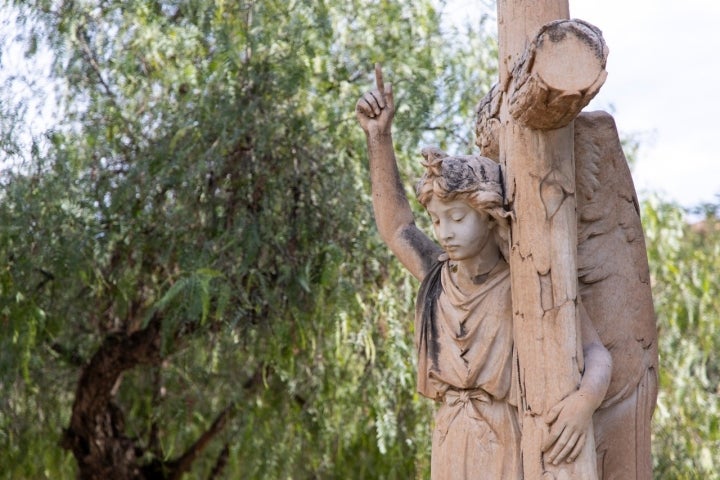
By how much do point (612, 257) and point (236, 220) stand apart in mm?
3637

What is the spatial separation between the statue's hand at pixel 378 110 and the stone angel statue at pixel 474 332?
0.38 m

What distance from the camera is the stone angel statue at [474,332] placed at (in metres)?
3.44

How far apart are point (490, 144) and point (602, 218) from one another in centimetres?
42

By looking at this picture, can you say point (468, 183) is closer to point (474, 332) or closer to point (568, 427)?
point (474, 332)

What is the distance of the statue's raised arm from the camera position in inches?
151

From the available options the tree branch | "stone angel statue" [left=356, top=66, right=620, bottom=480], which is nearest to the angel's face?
"stone angel statue" [left=356, top=66, right=620, bottom=480]

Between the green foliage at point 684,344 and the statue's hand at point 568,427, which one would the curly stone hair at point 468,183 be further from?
the green foliage at point 684,344

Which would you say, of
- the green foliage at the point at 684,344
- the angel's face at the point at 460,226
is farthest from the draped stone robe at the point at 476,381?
the green foliage at the point at 684,344

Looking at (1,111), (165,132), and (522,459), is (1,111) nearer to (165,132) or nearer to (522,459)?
(165,132)

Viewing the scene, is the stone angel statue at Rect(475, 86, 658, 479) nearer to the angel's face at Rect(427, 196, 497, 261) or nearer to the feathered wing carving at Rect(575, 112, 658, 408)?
the feathered wing carving at Rect(575, 112, 658, 408)

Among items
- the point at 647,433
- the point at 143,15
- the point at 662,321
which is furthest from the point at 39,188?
the point at 647,433

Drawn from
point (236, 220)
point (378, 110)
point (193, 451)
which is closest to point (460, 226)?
point (378, 110)

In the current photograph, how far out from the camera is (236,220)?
6.88 metres

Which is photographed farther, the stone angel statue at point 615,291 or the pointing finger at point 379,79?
the pointing finger at point 379,79
